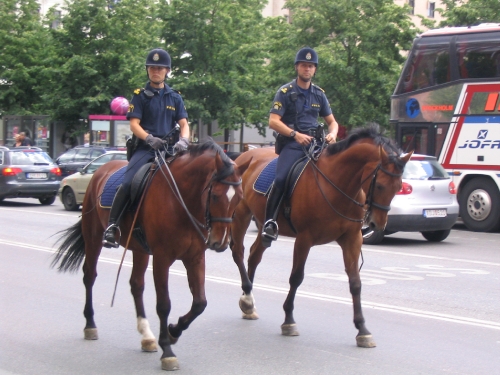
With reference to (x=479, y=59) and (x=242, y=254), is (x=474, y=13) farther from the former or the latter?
(x=242, y=254)

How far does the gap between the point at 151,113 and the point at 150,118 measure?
0.05m

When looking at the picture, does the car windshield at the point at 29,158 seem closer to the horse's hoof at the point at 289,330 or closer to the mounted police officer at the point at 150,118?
the mounted police officer at the point at 150,118

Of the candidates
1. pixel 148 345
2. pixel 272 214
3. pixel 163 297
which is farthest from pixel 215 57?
pixel 163 297

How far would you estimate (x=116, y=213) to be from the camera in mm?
6977

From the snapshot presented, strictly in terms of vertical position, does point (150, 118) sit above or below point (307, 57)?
below

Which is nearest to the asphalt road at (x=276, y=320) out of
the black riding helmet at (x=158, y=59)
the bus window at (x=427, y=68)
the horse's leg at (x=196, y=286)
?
the horse's leg at (x=196, y=286)

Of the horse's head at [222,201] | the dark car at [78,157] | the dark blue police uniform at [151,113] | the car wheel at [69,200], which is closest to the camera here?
the horse's head at [222,201]

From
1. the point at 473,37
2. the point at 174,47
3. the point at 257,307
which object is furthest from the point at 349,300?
the point at 174,47

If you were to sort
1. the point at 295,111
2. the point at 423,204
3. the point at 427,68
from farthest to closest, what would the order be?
the point at 427,68 < the point at 423,204 < the point at 295,111

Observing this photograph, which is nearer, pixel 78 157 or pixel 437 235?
pixel 437 235

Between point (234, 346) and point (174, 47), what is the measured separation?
31.5 metres

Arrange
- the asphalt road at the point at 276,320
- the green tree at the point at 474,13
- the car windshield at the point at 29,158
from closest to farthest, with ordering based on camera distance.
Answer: the asphalt road at the point at 276,320, the car windshield at the point at 29,158, the green tree at the point at 474,13

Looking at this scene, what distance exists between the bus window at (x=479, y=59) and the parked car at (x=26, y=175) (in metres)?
12.5

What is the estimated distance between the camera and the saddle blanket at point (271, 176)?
806 cm
